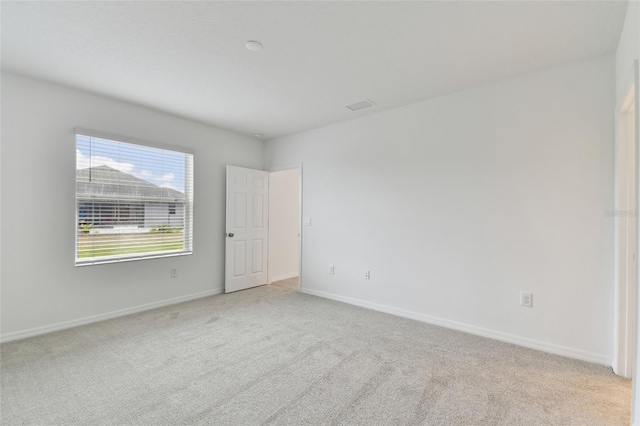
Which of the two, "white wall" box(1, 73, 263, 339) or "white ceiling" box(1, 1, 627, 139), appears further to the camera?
"white wall" box(1, 73, 263, 339)

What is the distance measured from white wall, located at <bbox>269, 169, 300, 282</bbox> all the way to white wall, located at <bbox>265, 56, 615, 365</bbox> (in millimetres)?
1585

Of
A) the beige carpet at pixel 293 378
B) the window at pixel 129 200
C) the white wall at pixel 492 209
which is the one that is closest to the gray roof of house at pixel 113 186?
the window at pixel 129 200

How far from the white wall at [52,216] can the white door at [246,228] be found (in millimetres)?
969

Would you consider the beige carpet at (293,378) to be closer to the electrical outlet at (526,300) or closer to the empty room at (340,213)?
the empty room at (340,213)

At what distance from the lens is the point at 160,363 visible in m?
2.39

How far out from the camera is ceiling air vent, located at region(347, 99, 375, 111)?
348cm

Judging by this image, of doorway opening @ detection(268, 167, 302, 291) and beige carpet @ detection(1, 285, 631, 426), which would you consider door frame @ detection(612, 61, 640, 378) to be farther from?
doorway opening @ detection(268, 167, 302, 291)

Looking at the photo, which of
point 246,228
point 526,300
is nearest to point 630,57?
point 526,300

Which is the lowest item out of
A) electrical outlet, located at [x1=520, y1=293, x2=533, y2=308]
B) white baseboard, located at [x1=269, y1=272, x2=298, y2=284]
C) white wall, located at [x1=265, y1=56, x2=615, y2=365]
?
white baseboard, located at [x1=269, y1=272, x2=298, y2=284]

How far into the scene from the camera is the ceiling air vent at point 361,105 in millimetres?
3477

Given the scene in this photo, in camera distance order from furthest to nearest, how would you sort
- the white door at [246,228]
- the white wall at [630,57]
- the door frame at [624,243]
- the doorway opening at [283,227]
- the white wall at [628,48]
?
the doorway opening at [283,227] → the white door at [246,228] → the door frame at [624,243] → the white wall at [628,48] → the white wall at [630,57]

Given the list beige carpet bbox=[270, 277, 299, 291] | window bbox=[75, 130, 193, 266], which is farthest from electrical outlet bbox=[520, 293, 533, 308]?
window bbox=[75, 130, 193, 266]

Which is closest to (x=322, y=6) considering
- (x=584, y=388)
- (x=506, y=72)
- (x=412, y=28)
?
(x=412, y=28)

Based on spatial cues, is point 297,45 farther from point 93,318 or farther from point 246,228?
point 93,318
